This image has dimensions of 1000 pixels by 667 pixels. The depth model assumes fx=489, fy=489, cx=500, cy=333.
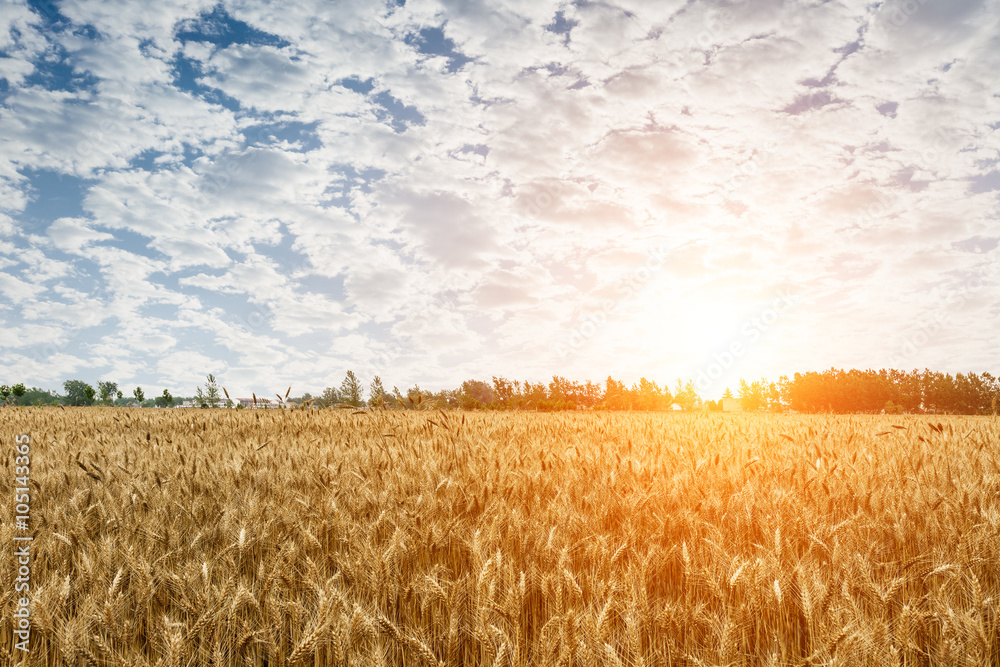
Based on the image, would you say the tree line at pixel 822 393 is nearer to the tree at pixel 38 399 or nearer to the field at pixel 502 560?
the tree at pixel 38 399

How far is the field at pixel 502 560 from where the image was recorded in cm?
183

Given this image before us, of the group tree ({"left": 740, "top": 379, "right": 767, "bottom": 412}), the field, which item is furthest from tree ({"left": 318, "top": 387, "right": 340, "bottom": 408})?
tree ({"left": 740, "top": 379, "right": 767, "bottom": 412})

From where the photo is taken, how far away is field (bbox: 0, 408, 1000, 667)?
183cm

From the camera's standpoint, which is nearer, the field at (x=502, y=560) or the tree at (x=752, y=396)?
the field at (x=502, y=560)

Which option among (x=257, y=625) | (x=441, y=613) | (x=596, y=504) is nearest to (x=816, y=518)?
(x=596, y=504)

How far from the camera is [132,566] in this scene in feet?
7.33

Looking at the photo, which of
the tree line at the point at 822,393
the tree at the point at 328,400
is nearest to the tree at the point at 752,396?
the tree line at the point at 822,393

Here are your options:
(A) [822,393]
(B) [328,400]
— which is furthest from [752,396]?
(B) [328,400]

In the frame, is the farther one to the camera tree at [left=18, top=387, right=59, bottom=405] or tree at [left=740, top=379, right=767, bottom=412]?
tree at [left=740, top=379, right=767, bottom=412]

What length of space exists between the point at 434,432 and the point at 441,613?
5061mm

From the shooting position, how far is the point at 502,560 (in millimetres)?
2432

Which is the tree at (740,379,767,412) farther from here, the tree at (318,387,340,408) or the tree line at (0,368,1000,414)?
the tree at (318,387,340,408)

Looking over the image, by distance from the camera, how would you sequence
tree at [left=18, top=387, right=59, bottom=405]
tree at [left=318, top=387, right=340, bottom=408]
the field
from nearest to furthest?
the field < tree at [left=318, top=387, right=340, bottom=408] < tree at [left=18, top=387, right=59, bottom=405]

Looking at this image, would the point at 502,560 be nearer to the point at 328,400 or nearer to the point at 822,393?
the point at 328,400
